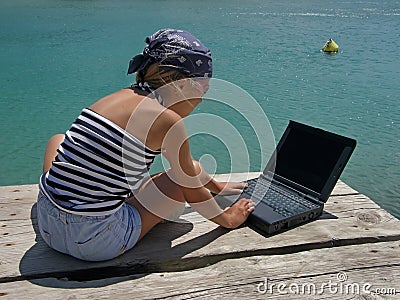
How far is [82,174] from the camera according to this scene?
1.64 meters

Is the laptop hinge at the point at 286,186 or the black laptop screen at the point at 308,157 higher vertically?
the black laptop screen at the point at 308,157

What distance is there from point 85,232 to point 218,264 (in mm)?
511

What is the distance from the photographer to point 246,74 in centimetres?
809

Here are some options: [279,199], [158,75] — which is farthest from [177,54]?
[279,199]

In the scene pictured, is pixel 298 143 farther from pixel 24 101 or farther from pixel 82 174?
pixel 24 101

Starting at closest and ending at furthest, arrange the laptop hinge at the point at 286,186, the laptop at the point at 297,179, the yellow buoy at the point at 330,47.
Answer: the laptop at the point at 297,179, the laptop hinge at the point at 286,186, the yellow buoy at the point at 330,47

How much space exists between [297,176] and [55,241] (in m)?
1.16

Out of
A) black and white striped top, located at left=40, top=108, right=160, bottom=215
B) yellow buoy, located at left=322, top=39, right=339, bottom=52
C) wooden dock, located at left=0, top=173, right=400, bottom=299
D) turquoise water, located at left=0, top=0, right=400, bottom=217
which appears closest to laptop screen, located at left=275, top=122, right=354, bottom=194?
wooden dock, located at left=0, top=173, right=400, bottom=299

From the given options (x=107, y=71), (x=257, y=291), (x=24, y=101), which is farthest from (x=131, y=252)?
(x=107, y=71)

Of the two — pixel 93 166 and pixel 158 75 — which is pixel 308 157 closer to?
pixel 158 75

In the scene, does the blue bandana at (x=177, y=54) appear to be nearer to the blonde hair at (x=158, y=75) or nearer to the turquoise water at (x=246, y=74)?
the blonde hair at (x=158, y=75)

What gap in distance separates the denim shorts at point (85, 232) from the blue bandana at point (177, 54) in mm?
583

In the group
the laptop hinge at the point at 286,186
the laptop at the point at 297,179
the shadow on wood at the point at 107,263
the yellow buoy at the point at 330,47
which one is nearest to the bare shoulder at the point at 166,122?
the shadow on wood at the point at 107,263

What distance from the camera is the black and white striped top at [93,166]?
164 centimetres
